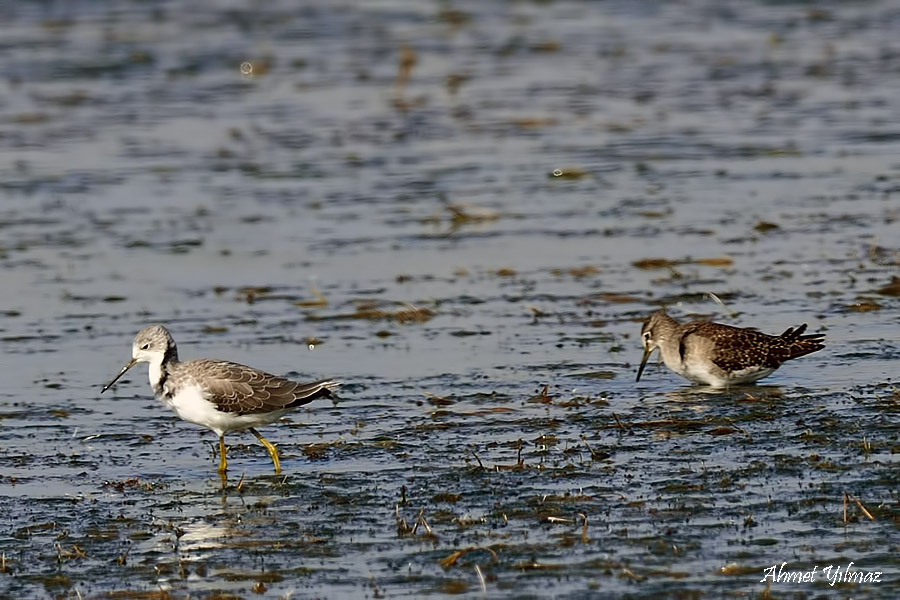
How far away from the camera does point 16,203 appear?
19672 mm

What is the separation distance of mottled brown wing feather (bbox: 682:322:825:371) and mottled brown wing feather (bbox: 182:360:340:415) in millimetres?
2958

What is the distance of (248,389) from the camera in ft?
34.2

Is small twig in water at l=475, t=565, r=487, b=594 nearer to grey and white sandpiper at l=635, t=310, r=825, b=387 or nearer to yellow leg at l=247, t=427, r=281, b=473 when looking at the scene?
yellow leg at l=247, t=427, r=281, b=473

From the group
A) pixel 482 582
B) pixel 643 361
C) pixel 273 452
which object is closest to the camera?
pixel 482 582

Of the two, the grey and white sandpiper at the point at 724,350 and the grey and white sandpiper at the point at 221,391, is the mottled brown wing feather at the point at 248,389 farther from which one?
the grey and white sandpiper at the point at 724,350

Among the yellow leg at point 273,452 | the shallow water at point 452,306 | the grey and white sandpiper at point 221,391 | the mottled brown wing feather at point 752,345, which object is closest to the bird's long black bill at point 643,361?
the shallow water at point 452,306

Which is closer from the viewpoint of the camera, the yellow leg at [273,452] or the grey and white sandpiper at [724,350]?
the yellow leg at [273,452]

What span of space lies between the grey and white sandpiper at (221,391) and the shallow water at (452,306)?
1.08 ft

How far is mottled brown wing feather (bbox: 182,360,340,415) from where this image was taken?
10352 mm

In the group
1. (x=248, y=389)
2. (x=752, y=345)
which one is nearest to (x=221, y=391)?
(x=248, y=389)

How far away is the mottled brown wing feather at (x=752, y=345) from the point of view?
11664mm

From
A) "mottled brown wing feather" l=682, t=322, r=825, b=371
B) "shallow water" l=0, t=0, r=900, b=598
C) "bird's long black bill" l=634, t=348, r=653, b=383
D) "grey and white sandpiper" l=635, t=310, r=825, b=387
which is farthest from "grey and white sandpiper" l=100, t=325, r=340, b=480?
"mottled brown wing feather" l=682, t=322, r=825, b=371

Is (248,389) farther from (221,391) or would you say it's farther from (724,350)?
(724,350)

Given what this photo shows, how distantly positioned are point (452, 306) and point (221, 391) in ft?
14.6
